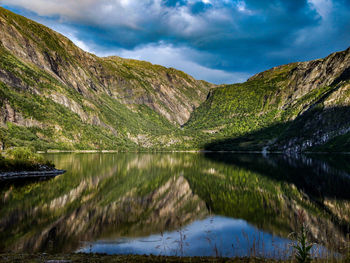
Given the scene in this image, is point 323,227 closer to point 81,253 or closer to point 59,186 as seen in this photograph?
point 81,253

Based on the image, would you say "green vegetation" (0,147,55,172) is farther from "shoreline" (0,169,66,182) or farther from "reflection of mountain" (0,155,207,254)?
"reflection of mountain" (0,155,207,254)

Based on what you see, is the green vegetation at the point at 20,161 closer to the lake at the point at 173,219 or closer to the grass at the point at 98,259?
the lake at the point at 173,219

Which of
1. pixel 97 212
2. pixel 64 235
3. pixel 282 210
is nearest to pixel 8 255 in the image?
pixel 64 235

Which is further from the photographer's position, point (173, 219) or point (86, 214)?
point (86, 214)

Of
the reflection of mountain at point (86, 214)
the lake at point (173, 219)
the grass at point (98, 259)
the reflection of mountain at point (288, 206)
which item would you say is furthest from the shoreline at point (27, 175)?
the grass at point (98, 259)

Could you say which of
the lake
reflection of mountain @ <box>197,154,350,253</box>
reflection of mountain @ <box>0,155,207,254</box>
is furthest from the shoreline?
reflection of mountain @ <box>197,154,350,253</box>

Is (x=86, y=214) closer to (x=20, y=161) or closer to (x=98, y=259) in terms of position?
(x=98, y=259)

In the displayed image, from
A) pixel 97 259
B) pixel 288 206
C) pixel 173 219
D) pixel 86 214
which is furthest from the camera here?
pixel 288 206

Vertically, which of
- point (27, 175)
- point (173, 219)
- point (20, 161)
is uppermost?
point (20, 161)

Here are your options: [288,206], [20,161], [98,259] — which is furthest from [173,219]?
[20,161]

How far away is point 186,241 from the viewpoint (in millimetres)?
23766

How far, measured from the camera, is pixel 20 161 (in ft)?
230

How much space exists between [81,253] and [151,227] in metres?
9.59

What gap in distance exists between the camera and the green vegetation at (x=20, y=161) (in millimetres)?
66500
